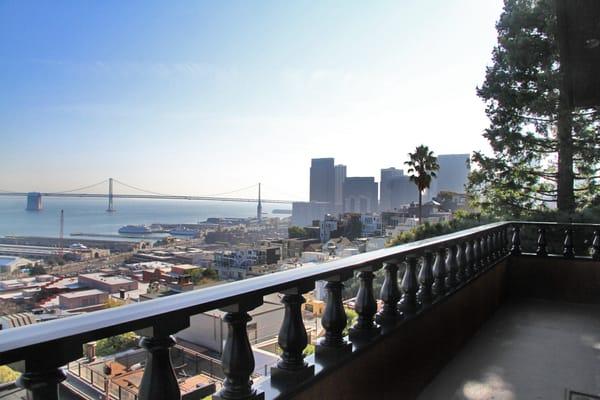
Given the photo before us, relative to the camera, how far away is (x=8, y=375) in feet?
2.38

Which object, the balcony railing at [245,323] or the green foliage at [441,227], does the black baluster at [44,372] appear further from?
the green foliage at [441,227]

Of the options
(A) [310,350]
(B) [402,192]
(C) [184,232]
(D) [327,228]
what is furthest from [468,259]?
(B) [402,192]

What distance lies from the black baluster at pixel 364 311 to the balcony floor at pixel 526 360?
0.97 meters

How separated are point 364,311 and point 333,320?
341 millimetres

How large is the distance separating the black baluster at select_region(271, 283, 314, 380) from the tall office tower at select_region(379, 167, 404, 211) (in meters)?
24.2

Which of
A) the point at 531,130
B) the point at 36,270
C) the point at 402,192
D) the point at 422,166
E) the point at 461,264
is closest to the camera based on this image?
the point at 461,264

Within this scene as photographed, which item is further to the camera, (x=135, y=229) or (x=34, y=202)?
(x=34, y=202)

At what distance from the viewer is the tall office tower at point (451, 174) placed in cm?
1788

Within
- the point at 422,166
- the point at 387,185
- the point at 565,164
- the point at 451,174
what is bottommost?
the point at 387,185

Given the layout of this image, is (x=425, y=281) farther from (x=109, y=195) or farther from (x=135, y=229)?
(x=109, y=195)

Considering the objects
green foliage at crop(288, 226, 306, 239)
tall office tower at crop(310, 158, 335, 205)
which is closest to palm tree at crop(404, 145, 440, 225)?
tall office tower at crop(310, 158, 335, 205)

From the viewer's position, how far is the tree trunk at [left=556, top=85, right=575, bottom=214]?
1352 centimetres

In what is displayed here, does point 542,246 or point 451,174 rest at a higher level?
point 451,174

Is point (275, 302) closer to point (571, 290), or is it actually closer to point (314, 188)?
point (571, 290)
